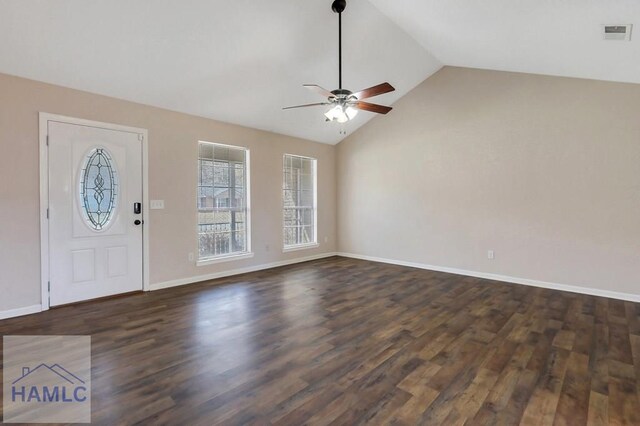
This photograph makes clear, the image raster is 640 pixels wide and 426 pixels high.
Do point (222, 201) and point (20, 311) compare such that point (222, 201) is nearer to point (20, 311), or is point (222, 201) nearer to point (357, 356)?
point (20, 311)

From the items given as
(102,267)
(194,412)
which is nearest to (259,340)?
(194,412)

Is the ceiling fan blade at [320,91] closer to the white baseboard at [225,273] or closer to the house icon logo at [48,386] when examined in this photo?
the house icon logo at [48,386]

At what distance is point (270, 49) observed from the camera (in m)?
3.92

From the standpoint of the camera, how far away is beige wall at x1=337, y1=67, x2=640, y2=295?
4.19 meters

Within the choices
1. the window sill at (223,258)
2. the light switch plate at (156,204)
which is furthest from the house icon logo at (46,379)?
the window sill at (223,258)

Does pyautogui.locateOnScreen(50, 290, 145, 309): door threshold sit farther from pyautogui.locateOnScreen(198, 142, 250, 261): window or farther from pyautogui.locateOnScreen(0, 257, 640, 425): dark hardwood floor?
pyautogui.locateOnScreen(198, 142, 250, 261): window

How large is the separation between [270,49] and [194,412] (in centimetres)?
387

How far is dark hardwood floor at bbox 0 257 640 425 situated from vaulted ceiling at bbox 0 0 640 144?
2788mm

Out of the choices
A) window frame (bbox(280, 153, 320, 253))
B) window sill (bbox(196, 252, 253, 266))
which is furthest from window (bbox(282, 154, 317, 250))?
window sill (bbox(196, 252, 253, 266))

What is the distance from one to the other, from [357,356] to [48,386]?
2231 millimetres

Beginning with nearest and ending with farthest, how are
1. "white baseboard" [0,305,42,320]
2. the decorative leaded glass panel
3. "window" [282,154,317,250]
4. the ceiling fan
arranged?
the ceiling fan < "white baseboard" [0,305,42,320] < the decorative leaded glass panel < "window" [282,154,317,250]

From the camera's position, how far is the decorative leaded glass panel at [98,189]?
392 cm

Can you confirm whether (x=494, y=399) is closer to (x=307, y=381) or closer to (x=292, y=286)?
(x=307, y=381)

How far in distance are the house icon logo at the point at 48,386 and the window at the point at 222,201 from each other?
276 centimetres
